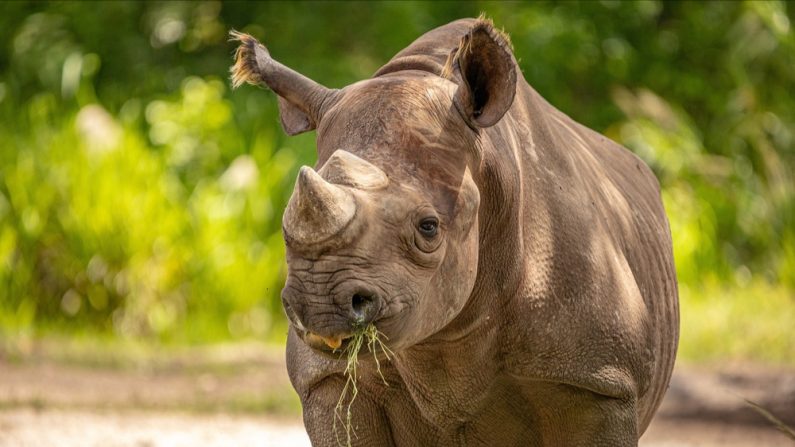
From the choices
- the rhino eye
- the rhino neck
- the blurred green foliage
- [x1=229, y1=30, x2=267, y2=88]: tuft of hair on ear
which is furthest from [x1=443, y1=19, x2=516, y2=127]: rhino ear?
the blurred green foliage

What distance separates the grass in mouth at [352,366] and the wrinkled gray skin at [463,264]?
1.1 inches

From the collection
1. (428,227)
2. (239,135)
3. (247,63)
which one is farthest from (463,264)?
(239,135)

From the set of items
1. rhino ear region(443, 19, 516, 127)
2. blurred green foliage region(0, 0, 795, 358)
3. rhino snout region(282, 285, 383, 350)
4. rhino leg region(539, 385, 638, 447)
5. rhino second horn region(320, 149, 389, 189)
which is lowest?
rhino snout region(282, 285, 383, 350)

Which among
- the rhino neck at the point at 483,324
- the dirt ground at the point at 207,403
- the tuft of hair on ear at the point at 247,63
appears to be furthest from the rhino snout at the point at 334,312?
the dirt ground at the point at 207,403

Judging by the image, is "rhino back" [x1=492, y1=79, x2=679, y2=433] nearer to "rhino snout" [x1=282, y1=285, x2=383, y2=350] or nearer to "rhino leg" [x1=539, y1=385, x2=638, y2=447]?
"rhino leg" [x1=539, y1=385, x2=638, y2=447]

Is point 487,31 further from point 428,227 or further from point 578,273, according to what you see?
point 578,273

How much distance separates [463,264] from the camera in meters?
3.78

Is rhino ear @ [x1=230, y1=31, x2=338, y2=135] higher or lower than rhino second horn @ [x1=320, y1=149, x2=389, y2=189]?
higher

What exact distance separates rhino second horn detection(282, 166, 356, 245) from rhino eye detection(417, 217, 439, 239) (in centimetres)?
23

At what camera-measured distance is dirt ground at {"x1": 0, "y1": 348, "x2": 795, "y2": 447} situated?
24.7ft

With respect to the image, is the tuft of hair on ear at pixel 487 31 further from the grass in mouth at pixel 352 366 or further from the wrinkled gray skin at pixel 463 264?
the grass in mouth at pixel 352 366

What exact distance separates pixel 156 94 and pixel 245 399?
236 inches

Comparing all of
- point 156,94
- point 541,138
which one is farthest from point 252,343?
point 541,138

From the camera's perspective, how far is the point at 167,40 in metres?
15.9
